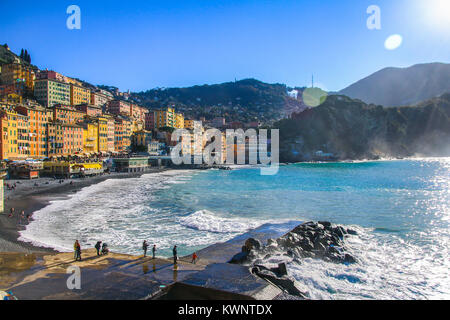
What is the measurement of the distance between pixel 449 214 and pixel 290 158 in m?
111

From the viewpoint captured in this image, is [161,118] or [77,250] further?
[161,118]

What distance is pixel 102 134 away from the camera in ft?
263

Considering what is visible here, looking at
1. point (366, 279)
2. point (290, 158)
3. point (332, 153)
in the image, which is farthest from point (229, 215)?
point (332, 153)

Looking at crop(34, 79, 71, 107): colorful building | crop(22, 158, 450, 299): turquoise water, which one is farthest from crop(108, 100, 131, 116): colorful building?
crop(22, 158, 450, 299): turquoise water

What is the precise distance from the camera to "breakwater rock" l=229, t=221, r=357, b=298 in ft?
38.8

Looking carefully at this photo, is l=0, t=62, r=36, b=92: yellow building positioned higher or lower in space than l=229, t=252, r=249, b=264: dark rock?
higher

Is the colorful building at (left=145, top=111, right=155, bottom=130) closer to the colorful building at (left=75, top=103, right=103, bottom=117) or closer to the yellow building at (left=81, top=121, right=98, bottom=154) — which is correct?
the colorful building at (left=75, top=103, right=103, bottom=117)

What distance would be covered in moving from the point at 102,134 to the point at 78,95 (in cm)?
3055

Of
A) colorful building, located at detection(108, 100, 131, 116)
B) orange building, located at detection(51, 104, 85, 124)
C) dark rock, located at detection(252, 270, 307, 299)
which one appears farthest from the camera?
colorful building, located at detection(108, 100, 131, 116)

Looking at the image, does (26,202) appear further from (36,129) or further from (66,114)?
(66,114)

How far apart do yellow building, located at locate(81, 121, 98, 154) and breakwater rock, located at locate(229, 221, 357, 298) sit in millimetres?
64447

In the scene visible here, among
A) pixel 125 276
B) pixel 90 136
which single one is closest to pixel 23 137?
pixel 90 136

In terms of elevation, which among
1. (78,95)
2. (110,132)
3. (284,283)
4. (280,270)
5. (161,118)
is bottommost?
(284,283)
